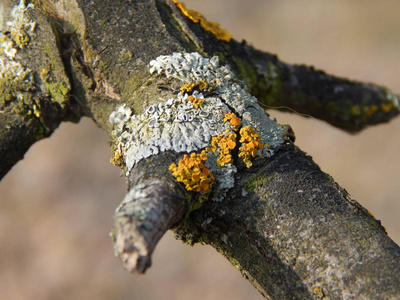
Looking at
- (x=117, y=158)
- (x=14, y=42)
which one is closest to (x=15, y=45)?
(x=14, y=42)

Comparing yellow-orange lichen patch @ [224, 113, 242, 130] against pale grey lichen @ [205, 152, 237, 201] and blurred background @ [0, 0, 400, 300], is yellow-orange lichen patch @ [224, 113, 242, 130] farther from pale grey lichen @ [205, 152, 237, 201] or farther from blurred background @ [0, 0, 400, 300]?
blurred background @ [0, 0, 400, 300]

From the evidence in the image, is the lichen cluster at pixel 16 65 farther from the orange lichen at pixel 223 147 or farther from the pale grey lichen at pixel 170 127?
the orange lichen at pixel 223 147

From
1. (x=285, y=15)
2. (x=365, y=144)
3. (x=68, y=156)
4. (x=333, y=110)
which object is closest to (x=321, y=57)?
(x=285, y=15)

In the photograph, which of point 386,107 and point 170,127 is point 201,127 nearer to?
point 170,127

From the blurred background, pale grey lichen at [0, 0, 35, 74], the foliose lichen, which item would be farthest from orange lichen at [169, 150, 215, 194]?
Result: the blurred background

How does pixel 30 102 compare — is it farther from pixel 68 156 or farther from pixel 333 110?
pixel 68 156

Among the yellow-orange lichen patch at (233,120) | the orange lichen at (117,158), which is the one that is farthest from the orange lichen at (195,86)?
the orange lichen at (117,158)

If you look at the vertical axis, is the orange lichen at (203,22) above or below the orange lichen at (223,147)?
above
